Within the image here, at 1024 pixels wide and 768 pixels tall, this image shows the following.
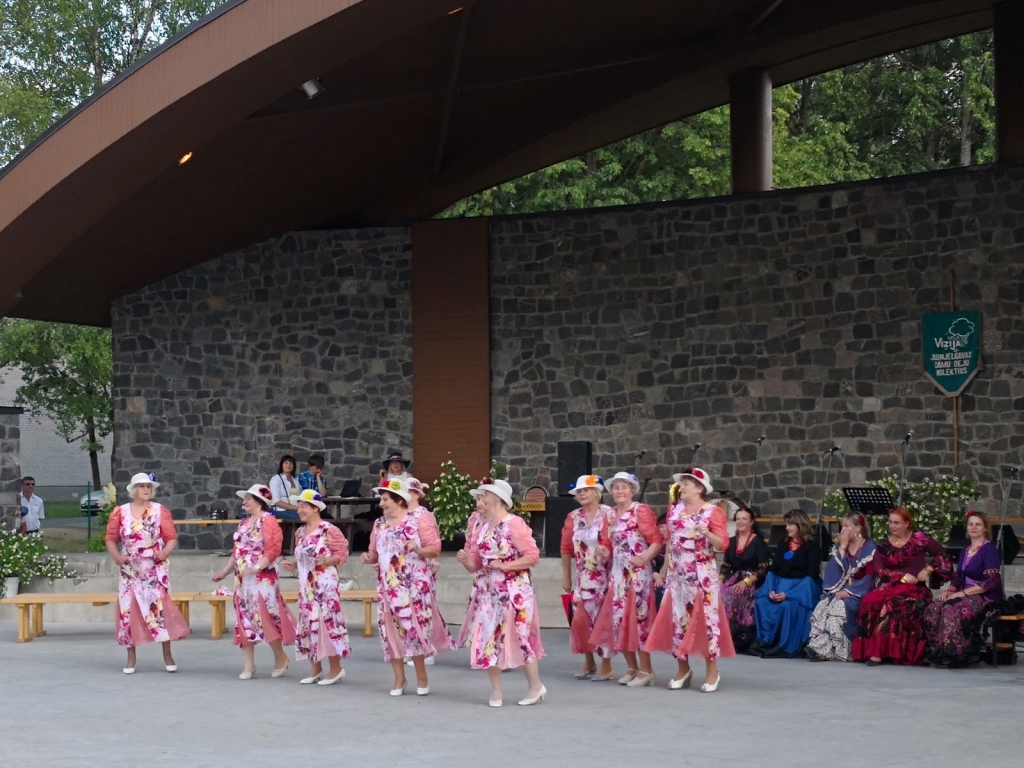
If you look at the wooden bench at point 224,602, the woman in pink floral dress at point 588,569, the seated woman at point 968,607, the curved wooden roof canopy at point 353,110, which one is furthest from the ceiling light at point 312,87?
the seated woman at point 968,607

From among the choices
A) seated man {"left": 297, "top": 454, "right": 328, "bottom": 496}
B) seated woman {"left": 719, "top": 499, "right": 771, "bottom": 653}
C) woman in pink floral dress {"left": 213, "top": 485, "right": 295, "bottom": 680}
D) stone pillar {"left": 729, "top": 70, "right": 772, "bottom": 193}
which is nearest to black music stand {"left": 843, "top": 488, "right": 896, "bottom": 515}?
seated woman {"left": 719, "top": 499, "right": 771, "bottom": 653}

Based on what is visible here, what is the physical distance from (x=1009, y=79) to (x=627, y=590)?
9323mm

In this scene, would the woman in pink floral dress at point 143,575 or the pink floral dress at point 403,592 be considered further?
the woman in pink floral dress at point 143,575

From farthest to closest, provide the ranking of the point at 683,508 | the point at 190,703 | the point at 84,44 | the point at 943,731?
the point at 84,44 < the point at 683,508 < the point at 190,703 < the point at 943,731

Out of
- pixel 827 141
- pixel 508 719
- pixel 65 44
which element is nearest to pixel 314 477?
pixel 508 719

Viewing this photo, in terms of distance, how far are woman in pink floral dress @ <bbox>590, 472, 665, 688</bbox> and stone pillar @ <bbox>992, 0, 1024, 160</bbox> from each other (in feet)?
27.5

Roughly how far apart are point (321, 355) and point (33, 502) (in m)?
3.99

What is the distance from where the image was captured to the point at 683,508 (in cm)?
920

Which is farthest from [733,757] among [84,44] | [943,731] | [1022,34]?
[84,44]

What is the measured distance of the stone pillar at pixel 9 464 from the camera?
16.3m

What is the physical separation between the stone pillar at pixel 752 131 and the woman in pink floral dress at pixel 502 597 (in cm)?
983

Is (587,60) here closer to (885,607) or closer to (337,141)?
(337,141)

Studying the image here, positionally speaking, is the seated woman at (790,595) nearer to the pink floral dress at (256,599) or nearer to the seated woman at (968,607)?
the seated woman at (968,607)

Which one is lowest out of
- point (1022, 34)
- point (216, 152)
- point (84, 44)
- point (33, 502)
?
point (33, 502)
